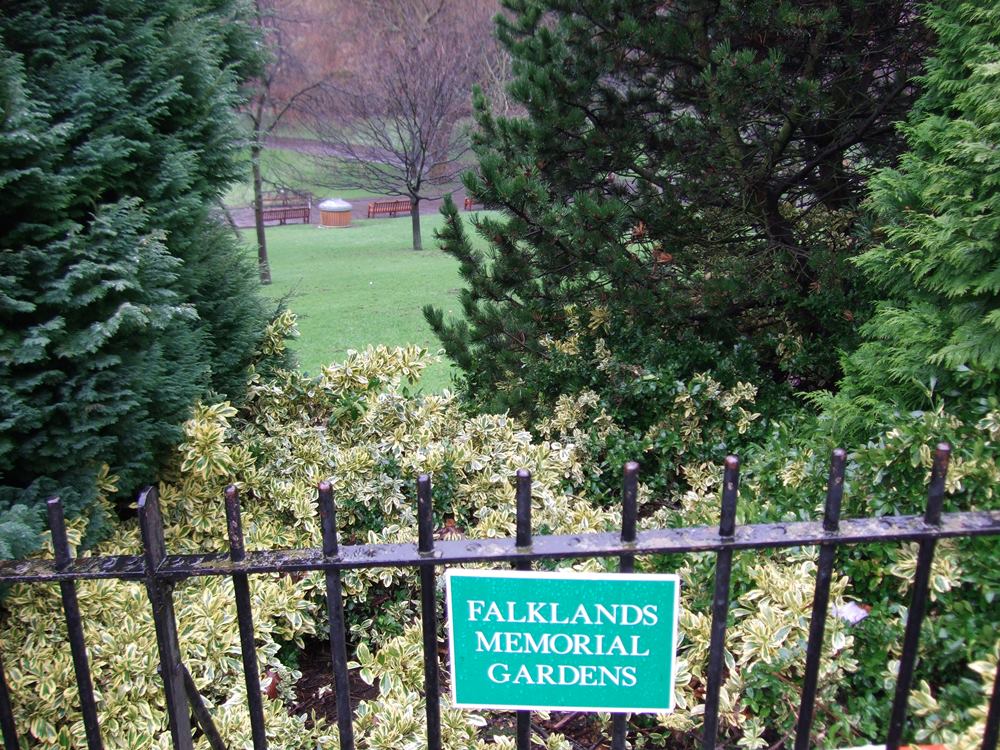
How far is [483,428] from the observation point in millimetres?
4074

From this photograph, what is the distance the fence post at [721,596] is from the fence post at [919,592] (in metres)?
0.38

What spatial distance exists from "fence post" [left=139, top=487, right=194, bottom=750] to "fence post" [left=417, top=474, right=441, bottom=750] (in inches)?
21.4

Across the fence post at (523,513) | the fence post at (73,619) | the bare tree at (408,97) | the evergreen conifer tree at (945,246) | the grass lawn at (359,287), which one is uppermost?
the bare tree at (408,97)

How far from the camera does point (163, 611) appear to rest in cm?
158

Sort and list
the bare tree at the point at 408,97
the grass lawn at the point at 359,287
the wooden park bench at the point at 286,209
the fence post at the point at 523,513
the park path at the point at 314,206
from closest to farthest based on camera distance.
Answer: the fence post at the point at 523,513, the grass lawn at the point at 359,287, the bare tree at the point at 408,97, the wooden park bench at the point at 286,209, the park path at the point at 314,206

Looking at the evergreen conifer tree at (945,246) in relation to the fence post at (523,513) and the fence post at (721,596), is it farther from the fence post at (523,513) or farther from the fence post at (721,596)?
the fence post at (523,513)

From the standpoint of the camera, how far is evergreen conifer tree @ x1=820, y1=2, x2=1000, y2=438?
93.2 inches

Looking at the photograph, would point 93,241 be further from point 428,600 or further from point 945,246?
point 945,246

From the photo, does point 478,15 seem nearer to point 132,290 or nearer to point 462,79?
point 462,79

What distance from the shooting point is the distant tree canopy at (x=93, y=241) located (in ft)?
8.44

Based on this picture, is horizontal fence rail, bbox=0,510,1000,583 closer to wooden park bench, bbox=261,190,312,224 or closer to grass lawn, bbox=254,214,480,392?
grass lawn, bbox=254,214,480,392

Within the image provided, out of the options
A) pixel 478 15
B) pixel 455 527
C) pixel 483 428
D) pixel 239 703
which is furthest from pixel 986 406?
pixel 478 15

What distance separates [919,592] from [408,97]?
1852 cm

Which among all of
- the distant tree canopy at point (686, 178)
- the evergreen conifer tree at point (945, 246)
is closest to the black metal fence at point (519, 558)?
the evergreen conifer tree at point (945, 246)
